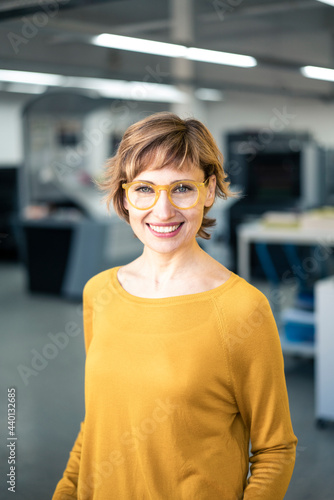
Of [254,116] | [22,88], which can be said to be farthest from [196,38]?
[254,116]

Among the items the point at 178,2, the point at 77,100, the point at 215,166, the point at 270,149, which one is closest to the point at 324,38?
the point at 270,149

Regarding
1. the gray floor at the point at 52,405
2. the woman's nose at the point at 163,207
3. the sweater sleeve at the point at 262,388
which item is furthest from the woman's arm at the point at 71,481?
the gray floor at the point at 52,405

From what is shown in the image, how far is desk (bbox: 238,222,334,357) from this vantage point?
470 centimetres

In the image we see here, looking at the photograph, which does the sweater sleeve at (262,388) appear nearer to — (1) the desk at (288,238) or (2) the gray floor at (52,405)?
(2) the gray floor at (52,405)

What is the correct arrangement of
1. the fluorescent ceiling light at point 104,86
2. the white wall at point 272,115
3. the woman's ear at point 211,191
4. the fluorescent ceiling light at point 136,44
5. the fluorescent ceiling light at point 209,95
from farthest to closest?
the fluorescent ceiling light at point 209,95, the white wall at point 272,115, the fluorescent ceiling light at point 104,86, the fluorescent ceiling light at point 136,44, the woman's ear at point 211,191

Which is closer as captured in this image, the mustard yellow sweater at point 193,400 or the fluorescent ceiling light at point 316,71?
the mustard yellow sweater at point 193,400

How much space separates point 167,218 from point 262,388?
42 centimetres

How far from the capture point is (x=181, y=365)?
48.8 inches

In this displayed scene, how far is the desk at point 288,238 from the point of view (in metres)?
4.70

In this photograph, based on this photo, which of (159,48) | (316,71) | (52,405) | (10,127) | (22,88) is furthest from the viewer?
(10,127)

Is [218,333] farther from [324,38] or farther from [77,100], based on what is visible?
[324,38]

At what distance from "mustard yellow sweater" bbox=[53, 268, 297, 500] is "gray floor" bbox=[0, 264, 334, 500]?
1.78 meters

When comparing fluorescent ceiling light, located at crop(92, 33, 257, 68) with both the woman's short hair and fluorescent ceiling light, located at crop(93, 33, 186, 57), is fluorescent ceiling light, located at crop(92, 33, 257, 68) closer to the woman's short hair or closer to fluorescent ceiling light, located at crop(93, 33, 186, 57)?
fluorescent ceiling light, located at crop(93, 33, 186, 57)

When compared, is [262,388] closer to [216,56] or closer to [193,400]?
[193,400]
